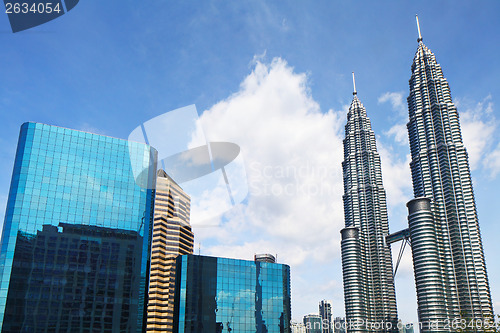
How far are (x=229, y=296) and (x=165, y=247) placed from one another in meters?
67.8

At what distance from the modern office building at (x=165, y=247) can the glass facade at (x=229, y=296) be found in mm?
49986

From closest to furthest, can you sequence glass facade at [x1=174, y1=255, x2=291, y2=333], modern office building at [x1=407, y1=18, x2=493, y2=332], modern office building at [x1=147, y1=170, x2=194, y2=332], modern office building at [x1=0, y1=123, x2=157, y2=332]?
1. modern office building at [x1=0, y1=123, x2=157, y2=332]
2. glass facade at [x1=174, y1=255, x2=291, y2=333]
3. modern office building at [x1=147, y1=170, x2=194, y2=332]
4. modern office building at [x1=407, y1=18, x2=493, y2=332]

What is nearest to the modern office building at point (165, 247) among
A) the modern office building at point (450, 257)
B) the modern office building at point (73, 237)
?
the modern office building at point (73, 237)

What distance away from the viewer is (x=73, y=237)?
245 ft

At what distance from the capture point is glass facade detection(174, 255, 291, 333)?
87688 mm

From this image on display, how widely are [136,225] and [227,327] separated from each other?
30.7 metres

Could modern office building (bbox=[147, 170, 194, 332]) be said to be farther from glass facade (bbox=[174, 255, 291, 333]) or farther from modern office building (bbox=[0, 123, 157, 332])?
modern office building (bbox=[0, 123, 157, 332])

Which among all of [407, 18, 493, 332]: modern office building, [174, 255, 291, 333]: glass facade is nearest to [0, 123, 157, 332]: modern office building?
[174, 255, 291, 333]: glass facade

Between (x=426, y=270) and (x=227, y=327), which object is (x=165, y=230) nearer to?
(x=227, y=327)

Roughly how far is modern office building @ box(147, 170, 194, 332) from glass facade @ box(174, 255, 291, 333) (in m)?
50.0

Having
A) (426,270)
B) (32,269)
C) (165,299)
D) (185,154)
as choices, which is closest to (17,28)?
(185,154)

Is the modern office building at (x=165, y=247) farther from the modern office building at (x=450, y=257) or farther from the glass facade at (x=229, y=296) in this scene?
the modern office building at (x=450, y=257)

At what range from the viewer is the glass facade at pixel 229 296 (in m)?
87.7

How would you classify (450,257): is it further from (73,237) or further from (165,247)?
(73,237)
